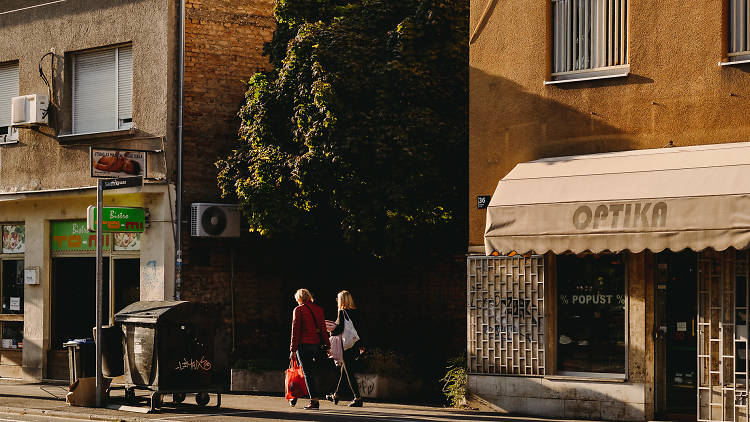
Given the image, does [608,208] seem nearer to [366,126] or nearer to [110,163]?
[366,126]

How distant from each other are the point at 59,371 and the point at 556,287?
11.1m

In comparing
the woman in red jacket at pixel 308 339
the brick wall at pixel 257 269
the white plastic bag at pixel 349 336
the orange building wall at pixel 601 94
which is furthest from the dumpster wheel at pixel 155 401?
the orange building wall at pixel 601 94

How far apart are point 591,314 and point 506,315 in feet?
3.96

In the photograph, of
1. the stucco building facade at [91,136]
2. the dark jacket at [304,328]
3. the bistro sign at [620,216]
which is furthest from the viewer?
the stucco building facade at [91,136]

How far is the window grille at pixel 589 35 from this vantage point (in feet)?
49.3

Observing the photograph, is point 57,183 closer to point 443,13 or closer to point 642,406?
point 443,13

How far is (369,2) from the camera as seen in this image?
18172mm

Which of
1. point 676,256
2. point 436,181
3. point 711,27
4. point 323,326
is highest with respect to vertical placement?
point 711,27

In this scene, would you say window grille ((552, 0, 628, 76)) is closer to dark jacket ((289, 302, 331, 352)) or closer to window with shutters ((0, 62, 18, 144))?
dark jacket ((289, 302, 331, 352))

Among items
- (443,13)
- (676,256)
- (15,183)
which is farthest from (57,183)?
(676,256)

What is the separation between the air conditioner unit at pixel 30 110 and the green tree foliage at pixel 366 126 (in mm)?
5382

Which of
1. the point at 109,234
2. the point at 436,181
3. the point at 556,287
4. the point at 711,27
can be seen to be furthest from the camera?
the point at 109,234

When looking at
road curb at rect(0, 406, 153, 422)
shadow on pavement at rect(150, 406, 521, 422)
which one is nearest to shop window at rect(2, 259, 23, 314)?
road curb at rect(0, 406, 153, 422)

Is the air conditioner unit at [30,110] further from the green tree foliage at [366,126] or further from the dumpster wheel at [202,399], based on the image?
the dumpster wheel at [202,399]
